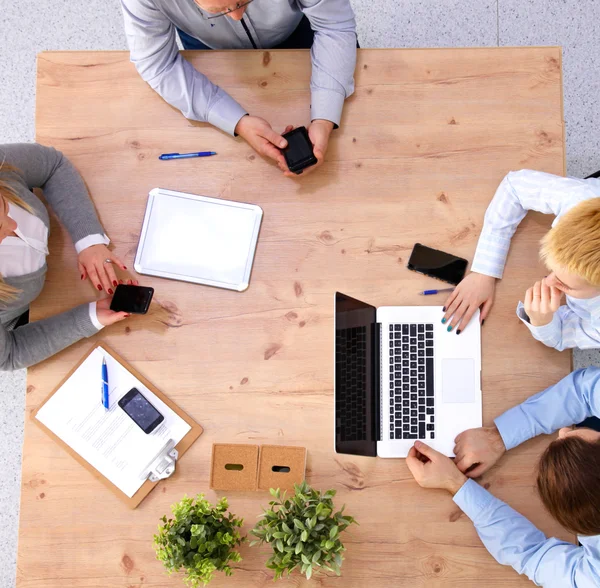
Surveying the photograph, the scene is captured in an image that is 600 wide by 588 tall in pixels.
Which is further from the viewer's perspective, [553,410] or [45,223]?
[45,223]

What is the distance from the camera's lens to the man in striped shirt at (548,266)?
40.8 inches

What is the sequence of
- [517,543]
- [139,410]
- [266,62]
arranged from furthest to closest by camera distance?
[266,62] → [139,410] → [517,543]

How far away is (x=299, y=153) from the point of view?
3.98 ft

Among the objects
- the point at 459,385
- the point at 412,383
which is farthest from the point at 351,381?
the point at 459,385

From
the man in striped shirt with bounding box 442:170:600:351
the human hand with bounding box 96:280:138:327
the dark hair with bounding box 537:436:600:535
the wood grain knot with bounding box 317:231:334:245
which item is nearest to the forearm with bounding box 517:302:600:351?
the man in striped shirt with bounding box 442:170:600:351

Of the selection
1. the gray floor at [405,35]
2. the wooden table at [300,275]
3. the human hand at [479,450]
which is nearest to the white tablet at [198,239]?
the wooden table at [300,275]

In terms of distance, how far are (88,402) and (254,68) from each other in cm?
85

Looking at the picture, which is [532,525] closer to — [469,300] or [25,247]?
[469,300]

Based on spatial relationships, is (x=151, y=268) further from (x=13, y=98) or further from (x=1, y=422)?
(x=13, y=98)

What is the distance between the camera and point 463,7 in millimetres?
1956

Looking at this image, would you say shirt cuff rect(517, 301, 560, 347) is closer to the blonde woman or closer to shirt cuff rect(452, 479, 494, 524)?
shirt cuff rect(452, 479, 494, 524)

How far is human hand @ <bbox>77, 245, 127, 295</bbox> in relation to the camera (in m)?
1.22

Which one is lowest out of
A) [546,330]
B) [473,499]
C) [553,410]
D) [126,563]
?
[126,563]

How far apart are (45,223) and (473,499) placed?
3.61 feet
